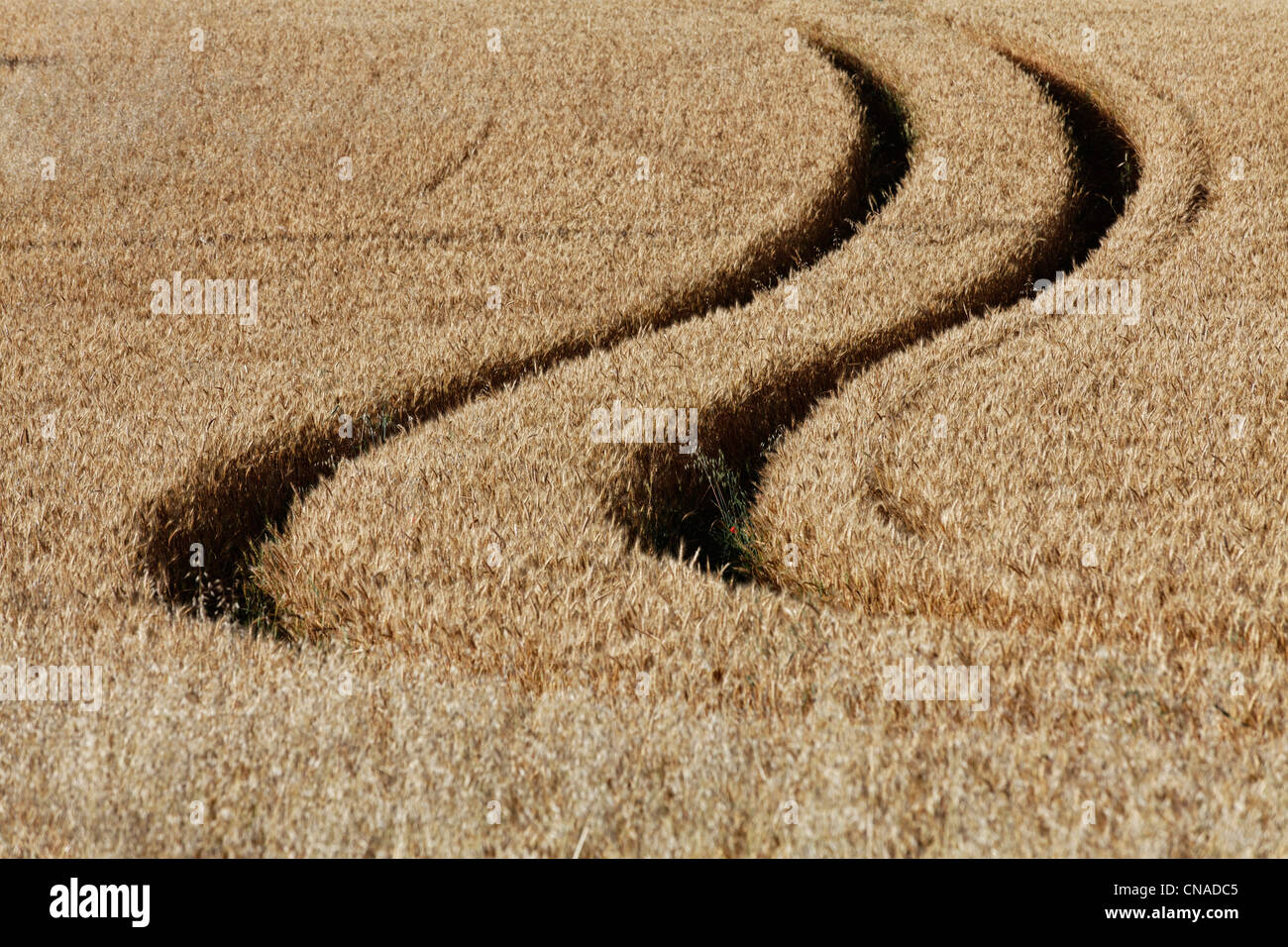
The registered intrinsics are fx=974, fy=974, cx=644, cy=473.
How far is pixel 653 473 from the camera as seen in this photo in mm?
4984

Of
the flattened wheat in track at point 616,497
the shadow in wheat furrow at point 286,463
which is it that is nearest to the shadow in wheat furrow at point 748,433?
the flattened wheat in track at point 616,497

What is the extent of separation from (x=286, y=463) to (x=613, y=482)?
185 centimetres

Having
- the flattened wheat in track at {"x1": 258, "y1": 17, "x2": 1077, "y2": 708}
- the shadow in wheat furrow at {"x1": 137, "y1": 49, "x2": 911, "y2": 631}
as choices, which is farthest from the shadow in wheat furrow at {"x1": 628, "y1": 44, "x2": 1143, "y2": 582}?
the shadow in wheat furrow at {"x1": 137, "y1": 49, "x2": 911, "y2": 631}

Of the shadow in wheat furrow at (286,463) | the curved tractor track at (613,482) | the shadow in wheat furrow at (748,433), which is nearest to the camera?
the curved tractor track at (613,482)

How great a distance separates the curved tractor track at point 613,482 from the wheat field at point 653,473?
0.09 ft

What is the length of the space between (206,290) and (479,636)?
570cm

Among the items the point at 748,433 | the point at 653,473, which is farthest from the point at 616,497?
the point at 748,433

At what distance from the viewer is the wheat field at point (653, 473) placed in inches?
94.1

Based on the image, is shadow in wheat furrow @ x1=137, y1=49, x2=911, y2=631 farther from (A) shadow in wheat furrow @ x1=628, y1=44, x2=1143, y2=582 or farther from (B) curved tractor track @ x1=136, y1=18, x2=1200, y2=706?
(A) shadow in wheat furrow @ x1=628, y1=44, x2=1143, y2=582

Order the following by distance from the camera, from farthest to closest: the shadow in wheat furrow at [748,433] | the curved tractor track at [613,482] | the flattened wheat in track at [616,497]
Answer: the shadow in wheat furrow at [748,433]
the curved tractor track at [613,482]
the flattened wheat in track at [616,497]

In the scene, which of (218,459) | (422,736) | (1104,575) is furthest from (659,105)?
(422,736)

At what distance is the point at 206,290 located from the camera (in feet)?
25.7

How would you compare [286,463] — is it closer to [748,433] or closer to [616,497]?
[616,497]

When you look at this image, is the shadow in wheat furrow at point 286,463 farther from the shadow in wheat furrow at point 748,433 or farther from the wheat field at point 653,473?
the shadow in wheat furrow at point 748,433
